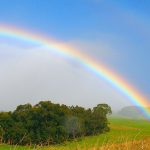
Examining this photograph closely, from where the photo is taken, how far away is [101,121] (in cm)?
9188

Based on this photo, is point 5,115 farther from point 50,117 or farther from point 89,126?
point 89,126

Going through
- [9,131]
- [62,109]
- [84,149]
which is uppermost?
[62,109]

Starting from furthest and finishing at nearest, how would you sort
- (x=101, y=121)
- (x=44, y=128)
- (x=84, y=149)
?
1. (x=101, y=121)
2. (x=44, y=128)
3. (x=84, y=149)

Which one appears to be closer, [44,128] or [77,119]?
[44,128]

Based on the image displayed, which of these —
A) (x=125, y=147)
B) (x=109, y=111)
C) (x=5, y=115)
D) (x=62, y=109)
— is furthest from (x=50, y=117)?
(x=125, y=147)

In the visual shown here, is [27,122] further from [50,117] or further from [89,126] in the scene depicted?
[89,126]

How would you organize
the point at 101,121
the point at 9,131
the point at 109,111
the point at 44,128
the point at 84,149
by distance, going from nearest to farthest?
the point at 84,149, the point at 9,131, the point at 44,128, the point at 101,121, the point at 109,111

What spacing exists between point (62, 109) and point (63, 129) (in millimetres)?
9691

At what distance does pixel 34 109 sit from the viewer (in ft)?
252

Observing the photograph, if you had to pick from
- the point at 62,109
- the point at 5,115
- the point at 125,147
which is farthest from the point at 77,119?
the point at 125,147

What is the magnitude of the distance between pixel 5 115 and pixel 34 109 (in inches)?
215

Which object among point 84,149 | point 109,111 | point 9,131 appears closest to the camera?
point 84,149

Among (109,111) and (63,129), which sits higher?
(109,111)

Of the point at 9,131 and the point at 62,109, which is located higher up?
the point at 62,109
